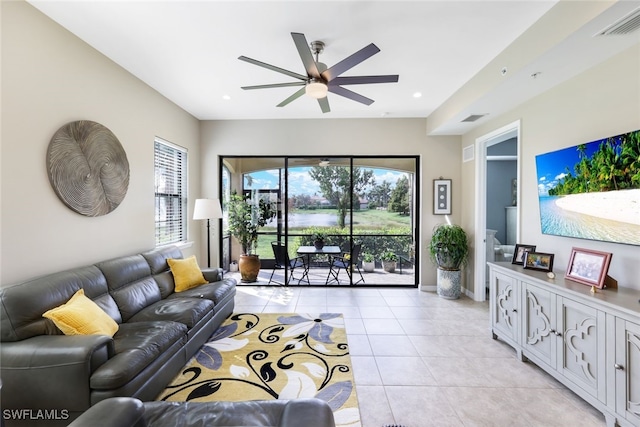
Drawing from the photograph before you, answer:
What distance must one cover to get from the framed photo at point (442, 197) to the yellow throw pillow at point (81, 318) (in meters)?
4.83

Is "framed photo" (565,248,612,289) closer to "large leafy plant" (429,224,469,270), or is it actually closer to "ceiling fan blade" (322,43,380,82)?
"large leafy plant" (429,224,469,270)

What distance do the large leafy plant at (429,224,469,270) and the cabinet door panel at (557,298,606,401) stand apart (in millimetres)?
2260

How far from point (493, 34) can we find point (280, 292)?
14.7ft

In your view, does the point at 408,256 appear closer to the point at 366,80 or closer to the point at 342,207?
the point at 342,207

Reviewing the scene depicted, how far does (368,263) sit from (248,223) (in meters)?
2.51

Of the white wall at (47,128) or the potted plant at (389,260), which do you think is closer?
the white wall at (47,128)

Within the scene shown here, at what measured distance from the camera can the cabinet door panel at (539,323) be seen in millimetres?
2369

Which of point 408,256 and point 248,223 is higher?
point 248,223

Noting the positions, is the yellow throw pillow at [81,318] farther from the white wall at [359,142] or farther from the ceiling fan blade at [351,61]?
the white wall at [359,142]

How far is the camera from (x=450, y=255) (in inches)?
179

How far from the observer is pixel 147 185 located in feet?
12.0

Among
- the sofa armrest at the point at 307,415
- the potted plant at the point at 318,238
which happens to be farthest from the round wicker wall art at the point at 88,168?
the potted plant at the point at 318,238

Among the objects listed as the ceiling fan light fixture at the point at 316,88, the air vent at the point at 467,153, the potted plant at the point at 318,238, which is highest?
the ceiling fan light fixture at the point at 316,88

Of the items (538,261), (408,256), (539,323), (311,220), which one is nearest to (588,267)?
(538,261)
